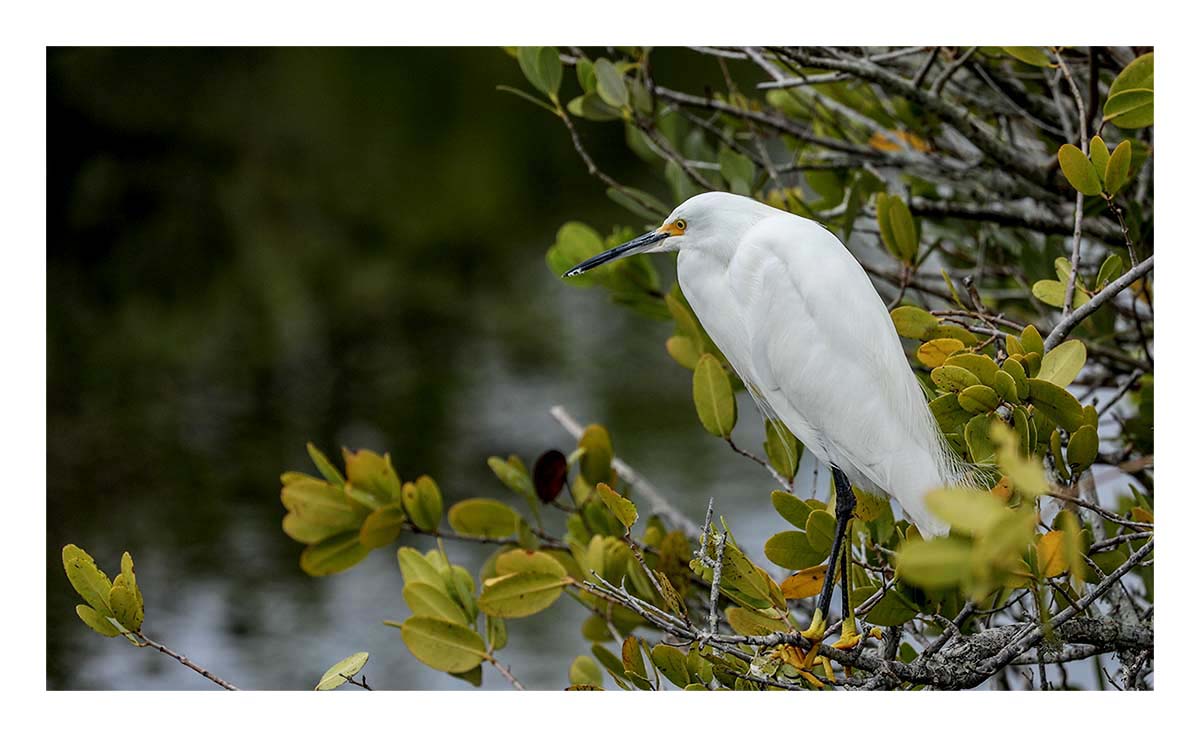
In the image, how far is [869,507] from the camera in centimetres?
127

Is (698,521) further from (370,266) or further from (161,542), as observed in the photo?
(370,266)

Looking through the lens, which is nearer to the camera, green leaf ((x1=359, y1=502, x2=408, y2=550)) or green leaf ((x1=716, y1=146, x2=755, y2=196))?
green leaf ((x1=359, y1=502, x2=408, y2=550))

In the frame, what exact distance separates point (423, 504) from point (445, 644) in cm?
31

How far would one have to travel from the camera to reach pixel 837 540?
1.14 metres

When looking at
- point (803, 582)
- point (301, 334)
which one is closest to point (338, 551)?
point (803, 582)

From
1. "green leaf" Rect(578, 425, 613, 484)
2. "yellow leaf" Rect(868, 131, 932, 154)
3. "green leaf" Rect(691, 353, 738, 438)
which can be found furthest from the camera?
"yellow leaf" Rect(868, 131, 932, 154)

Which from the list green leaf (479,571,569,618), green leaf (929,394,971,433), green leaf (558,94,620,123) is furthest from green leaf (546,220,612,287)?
green leaf (929,394,971,433)

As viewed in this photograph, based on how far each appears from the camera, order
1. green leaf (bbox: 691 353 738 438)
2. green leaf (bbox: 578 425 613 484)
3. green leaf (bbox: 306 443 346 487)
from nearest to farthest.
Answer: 1. green leaf (bbox: 691 353 738 438)
2. green leaf (bbox: 306 443 346 487)
3. green leaf (bbox: 578 425 613 484)

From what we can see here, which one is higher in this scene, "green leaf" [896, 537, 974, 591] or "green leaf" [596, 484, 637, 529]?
"green leaf" [596, 484, 637, 529]

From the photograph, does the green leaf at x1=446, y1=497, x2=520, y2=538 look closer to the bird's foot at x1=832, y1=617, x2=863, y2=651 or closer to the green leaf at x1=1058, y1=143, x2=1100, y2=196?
the bird's foot at x1=832, y1=617, x2=863, y2=651

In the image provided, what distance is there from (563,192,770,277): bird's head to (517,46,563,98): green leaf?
33 cm

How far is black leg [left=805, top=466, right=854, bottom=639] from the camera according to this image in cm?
114

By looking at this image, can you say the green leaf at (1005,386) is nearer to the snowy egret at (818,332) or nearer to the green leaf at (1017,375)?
the green leaf at (1017,375)

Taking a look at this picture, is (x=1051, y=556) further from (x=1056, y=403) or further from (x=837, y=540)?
(x=837, y=540)
